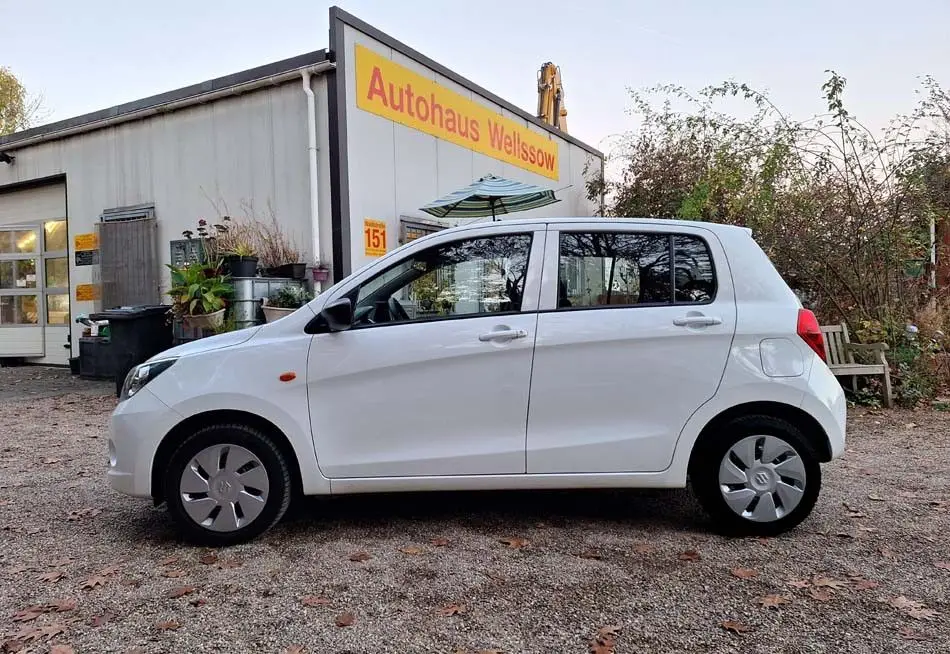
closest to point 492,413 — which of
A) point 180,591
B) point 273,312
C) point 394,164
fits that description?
point 180,591

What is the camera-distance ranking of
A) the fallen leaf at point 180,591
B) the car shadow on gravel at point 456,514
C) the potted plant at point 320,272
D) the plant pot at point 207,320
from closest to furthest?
the fallen leaf at point 180,591
the car shadow on gravel at point 456,514
the plant pot at point 207,320
the potted plant at point 320,272

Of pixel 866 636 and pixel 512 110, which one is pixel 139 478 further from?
pixel 512 110

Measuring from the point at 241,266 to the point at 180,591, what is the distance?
5.38 m

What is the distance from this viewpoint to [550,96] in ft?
50.3

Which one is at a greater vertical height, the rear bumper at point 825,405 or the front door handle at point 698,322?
the front door handle at point 698,322

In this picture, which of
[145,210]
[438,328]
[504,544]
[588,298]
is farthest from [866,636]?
[145,210]

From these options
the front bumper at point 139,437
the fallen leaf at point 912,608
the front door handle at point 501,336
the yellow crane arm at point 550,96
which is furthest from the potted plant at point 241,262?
the yellow crane arm at point 550,96

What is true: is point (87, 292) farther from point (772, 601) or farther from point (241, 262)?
point (772, 601)

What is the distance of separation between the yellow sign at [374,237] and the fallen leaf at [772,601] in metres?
6.54

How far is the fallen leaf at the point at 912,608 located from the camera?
2.64 metres

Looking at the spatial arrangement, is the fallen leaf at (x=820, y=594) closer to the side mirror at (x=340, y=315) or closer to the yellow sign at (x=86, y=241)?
the side mirror at (x=340, y=315)

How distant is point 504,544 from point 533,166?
1009cm

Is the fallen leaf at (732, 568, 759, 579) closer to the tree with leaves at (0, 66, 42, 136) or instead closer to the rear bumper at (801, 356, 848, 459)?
the rear bumper at (801, 356, 848, 459)

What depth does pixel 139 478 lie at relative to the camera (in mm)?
3391
